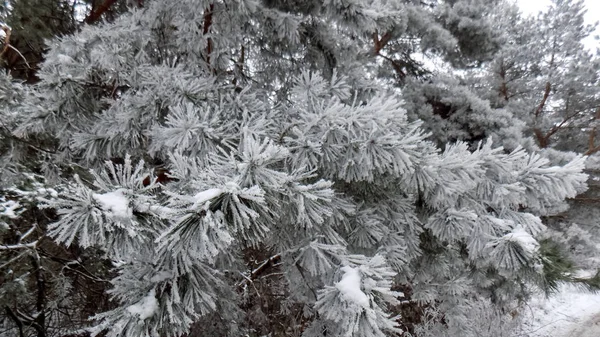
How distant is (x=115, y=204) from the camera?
3.10 ft

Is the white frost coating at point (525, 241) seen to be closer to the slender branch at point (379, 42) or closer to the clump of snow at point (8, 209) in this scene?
the clump of snow at point (8, 209)

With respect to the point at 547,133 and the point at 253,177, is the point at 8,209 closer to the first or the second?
the point at 253,177

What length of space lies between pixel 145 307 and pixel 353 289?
0.77m

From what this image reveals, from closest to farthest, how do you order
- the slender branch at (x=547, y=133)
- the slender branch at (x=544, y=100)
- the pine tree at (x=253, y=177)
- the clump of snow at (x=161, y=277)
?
the pine tree at (x=253, y=177), the clump of snow at (x=161, y=277), the slender branch at (x=544, y=100), the slender branch at (x=547, y=133)

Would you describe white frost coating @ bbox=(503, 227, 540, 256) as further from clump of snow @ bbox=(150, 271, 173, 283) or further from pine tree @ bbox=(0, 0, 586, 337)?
clump of snow @ bbox=(150, 271, 173, 283)

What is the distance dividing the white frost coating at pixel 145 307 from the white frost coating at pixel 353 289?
70 centimetres

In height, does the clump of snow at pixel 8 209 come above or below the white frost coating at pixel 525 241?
below

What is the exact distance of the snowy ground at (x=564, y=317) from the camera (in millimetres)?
7023

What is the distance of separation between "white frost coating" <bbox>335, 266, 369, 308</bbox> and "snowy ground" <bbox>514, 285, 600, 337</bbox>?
21.4 ft

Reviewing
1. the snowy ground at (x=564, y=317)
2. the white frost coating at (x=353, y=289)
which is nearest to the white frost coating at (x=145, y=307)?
the white frost coating at (x=353, y=289)

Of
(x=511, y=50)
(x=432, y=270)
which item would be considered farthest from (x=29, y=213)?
(x=511, y=50)

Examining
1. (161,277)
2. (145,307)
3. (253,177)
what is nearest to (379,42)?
(253,177)

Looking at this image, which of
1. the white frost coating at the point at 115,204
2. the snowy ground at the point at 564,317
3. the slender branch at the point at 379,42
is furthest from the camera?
the snowy ground at the point at 564,317

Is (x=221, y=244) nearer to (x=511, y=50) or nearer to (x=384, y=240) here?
(x=384, y=240)
